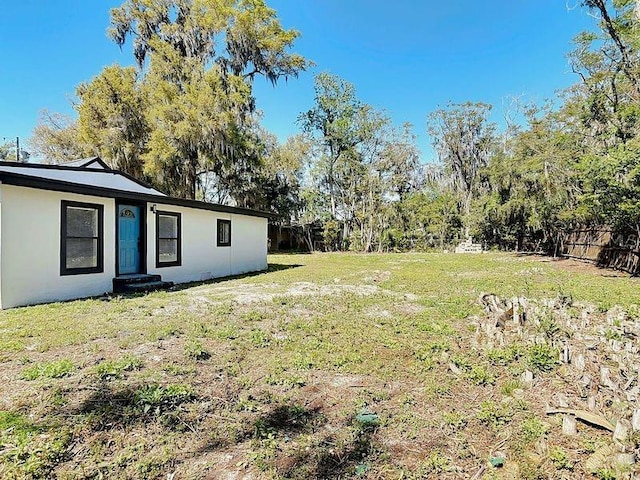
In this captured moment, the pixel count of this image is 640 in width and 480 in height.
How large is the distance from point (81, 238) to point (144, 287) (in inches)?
55.7

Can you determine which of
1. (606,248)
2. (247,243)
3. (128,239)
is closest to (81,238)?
(128,239)

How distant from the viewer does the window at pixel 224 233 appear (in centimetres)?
978

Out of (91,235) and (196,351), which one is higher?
(91,235)

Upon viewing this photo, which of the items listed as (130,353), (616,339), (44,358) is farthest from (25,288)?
(616,339)

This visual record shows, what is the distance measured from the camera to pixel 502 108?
22.1m

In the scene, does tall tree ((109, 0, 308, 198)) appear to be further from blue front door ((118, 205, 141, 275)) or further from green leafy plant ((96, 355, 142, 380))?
green leafy plant ((96, 355, 142, 380))

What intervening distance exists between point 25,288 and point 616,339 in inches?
302

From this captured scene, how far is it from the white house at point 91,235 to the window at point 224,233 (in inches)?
2.2

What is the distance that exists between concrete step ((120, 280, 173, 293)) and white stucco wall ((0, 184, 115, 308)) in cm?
64

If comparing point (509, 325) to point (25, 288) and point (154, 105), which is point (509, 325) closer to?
point (25, 288)

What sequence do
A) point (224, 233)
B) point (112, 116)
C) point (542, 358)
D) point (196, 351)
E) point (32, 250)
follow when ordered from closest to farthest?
point (542, 358)
point (196, 351)
point (32, 250)
point (224, 233)
point (112, 116)

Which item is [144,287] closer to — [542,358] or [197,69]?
[542,358]

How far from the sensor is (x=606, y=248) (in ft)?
37.1

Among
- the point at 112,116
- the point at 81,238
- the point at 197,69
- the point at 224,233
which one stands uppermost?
the point at 197,69
